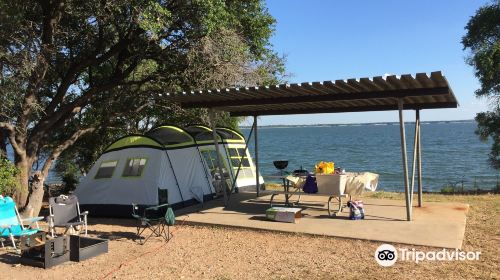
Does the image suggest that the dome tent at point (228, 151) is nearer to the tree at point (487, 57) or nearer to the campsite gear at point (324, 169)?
the campsite gear at point (324, 169)

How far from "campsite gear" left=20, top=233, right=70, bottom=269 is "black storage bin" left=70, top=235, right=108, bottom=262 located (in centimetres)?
7

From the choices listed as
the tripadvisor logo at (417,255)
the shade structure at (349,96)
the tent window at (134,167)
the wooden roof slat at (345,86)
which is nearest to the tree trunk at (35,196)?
the tent window at (134,167)

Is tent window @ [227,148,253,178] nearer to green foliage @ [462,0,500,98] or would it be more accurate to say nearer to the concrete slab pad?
the concrete slab pad

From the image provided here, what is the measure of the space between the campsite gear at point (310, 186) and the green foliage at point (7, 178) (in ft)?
17.0

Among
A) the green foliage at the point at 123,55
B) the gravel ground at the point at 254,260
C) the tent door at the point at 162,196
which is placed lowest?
the gravel ground at the point at 254,260

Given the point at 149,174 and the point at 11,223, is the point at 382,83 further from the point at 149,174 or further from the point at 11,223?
the point at 11,223

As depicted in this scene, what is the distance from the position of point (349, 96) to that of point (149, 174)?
4.19 metres

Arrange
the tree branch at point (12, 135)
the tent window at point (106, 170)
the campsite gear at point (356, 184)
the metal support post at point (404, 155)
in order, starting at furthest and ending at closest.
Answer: the tent window at point (106, 170)
the tree branch at point (12, 135)
the campsite gear at point (356, 184)
the metal support post at point (404, 155)

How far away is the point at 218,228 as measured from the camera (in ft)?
24.5

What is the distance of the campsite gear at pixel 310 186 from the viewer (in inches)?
316

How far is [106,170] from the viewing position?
940 centimetres

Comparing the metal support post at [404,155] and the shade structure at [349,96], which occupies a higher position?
the shade structure at [349,96]

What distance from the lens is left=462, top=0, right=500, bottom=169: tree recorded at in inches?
533

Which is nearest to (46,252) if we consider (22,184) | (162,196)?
(162,196)
